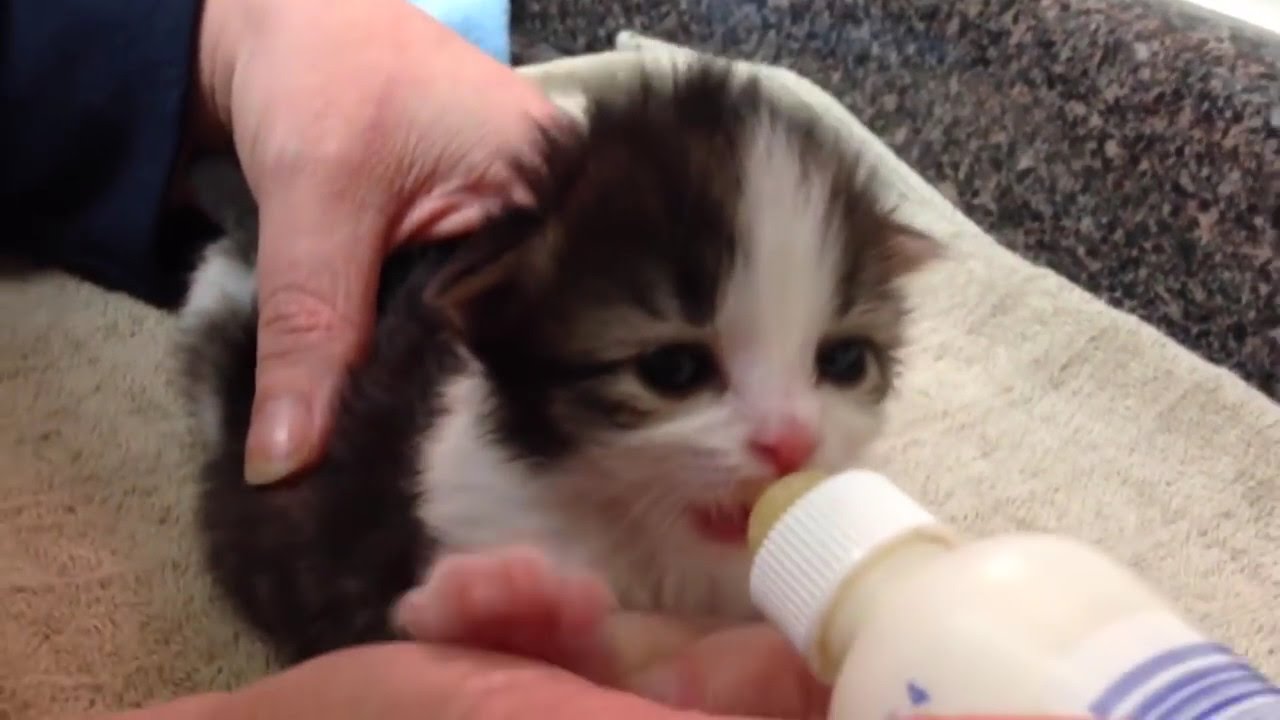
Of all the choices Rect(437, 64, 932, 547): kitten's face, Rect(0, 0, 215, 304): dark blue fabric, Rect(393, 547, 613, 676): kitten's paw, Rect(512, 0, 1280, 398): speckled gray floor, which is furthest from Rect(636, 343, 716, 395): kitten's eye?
Rect(512, 0, 1280, 398): speckled gray floor

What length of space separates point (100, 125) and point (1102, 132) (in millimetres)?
941

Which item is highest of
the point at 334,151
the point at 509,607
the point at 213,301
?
the point at 509,607

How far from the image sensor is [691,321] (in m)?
0.86

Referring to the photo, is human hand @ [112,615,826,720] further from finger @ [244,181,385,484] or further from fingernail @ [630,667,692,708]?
finger @ [244,181,385,484]

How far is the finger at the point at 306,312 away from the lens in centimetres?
109

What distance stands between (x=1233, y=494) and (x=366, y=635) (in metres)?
0.76

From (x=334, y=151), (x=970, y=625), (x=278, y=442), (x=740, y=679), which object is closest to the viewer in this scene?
(x=970, y=625)

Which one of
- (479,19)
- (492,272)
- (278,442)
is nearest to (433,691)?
(492,272)

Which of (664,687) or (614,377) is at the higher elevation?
(614,377)

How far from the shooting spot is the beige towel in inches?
42.2

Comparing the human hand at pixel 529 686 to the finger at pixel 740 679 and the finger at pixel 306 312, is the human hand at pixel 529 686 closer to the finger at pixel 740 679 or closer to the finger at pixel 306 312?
the finger at pixel 740 679

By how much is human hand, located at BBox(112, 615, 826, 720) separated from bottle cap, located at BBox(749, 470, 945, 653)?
0.05 meters

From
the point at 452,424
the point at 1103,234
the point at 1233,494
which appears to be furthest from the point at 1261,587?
the point at 452,424

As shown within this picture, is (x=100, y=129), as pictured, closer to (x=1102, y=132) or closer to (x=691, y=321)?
(x=691, y=321)
